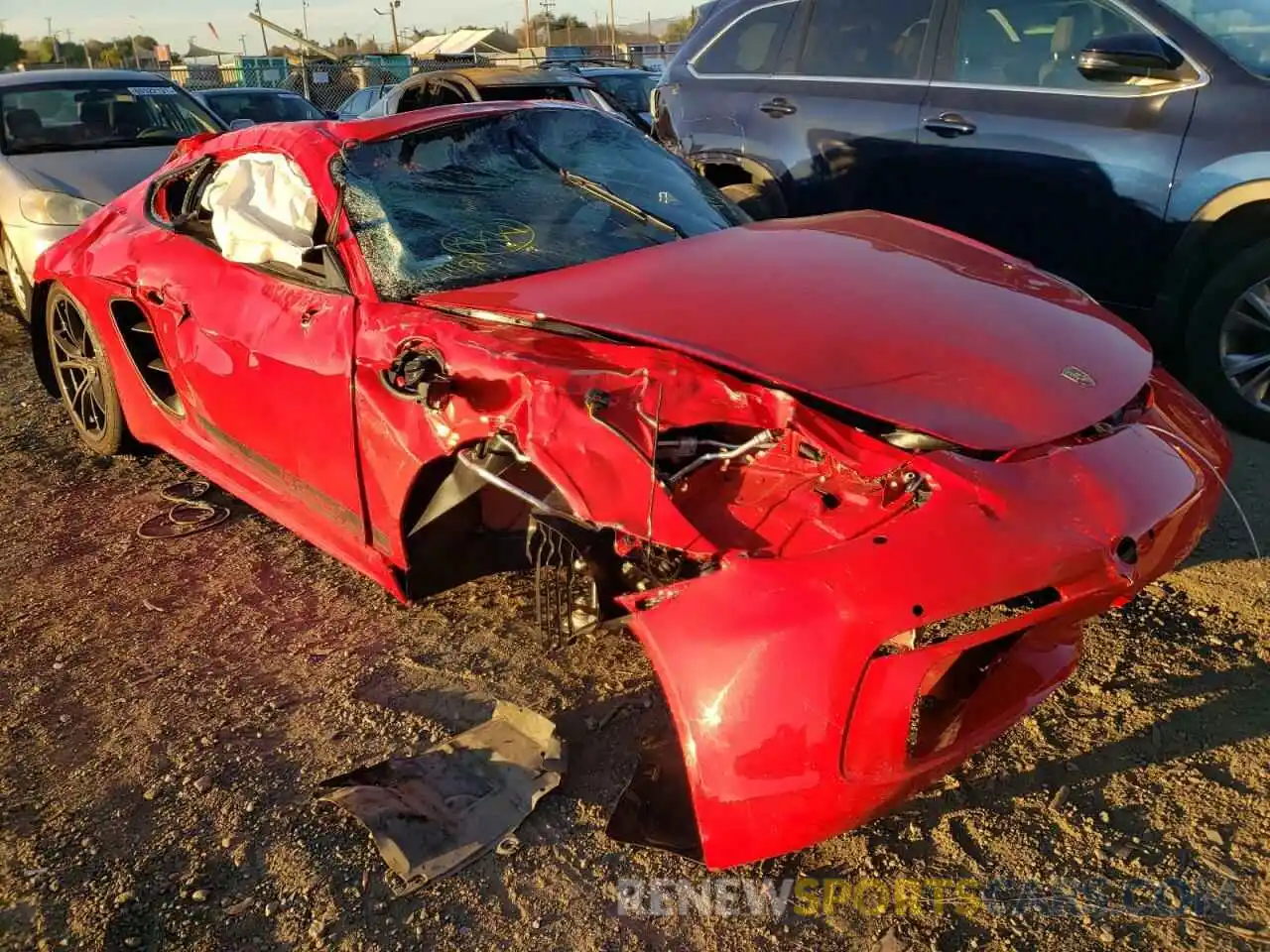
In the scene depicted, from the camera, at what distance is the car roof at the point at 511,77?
9.28 meters

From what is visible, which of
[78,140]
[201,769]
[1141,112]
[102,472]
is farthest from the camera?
[78,140]

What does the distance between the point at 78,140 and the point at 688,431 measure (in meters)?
6.51

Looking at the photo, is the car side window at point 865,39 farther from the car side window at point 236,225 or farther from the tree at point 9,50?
the tree at point 9,50

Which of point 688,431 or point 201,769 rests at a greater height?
point 688,431

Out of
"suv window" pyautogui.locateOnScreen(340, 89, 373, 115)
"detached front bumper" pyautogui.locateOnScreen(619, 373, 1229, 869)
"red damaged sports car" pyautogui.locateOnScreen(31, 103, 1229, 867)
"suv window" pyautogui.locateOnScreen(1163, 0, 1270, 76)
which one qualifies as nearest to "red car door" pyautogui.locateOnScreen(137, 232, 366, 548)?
"red damaged sports car" pyautogui.locateOnScreen(31, 103, 1229, 867)

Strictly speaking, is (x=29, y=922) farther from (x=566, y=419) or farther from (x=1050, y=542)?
(x=1050, y=542)

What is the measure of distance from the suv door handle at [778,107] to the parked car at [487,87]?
402cm

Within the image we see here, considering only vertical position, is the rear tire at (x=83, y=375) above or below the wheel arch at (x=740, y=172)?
below

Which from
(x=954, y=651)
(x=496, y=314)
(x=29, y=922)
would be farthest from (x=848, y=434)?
(x=29, y=922)

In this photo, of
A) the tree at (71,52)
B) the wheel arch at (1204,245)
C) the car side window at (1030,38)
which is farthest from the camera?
the tree at (71,52)

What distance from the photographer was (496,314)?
2746mm

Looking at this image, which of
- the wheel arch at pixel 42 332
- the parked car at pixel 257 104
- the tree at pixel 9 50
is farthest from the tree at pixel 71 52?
the wheel arch at pixel 42 332

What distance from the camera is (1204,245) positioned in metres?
4.21

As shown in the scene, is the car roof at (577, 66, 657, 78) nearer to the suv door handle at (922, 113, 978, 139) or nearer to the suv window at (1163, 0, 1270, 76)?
the suv door handle at (922, 113, 978, 139)
